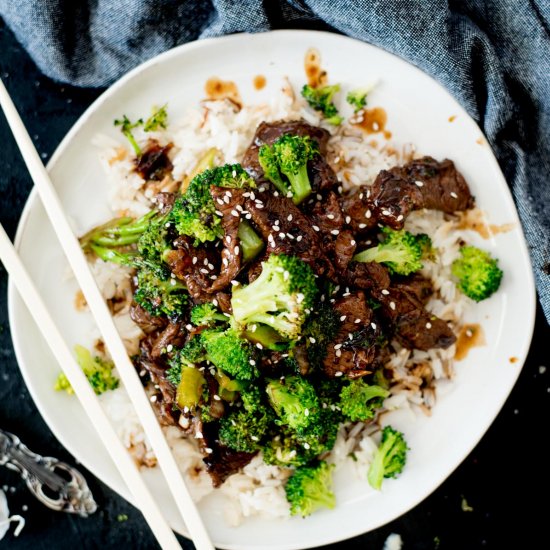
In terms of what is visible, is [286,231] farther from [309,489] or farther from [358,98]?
[309,489]

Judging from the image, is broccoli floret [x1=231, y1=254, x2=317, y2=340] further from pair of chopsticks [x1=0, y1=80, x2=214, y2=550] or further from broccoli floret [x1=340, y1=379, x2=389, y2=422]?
pair of chopsticks [x1=0, y1=80, x2=214, y2=550]

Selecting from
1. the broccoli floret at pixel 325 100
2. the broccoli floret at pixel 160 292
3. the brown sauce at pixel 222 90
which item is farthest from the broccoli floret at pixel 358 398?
the brown sauce at pixel 222 90

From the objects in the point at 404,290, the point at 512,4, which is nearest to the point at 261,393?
the point at 404,290

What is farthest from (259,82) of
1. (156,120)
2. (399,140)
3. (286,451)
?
(286,451)

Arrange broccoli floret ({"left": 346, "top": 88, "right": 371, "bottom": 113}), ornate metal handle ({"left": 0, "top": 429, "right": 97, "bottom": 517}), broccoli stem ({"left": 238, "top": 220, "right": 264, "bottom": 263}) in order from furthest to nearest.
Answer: ornate metal handle ({"left": 0, "top": 429, "right": 97, "bottom": 517})
broccoli floret ({"left": 346, "top": 88, "right": 371, "bottom": 113})
broccoli stem ({"left": 238, "top": 220, "right": 264, "bottom": 263})

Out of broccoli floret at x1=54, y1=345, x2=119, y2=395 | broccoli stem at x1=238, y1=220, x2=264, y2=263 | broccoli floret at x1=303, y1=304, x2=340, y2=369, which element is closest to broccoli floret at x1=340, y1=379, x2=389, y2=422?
broccoli floret at x1=303, y1=304, x2=340, y2=369

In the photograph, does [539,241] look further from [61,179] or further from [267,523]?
[61,179]
